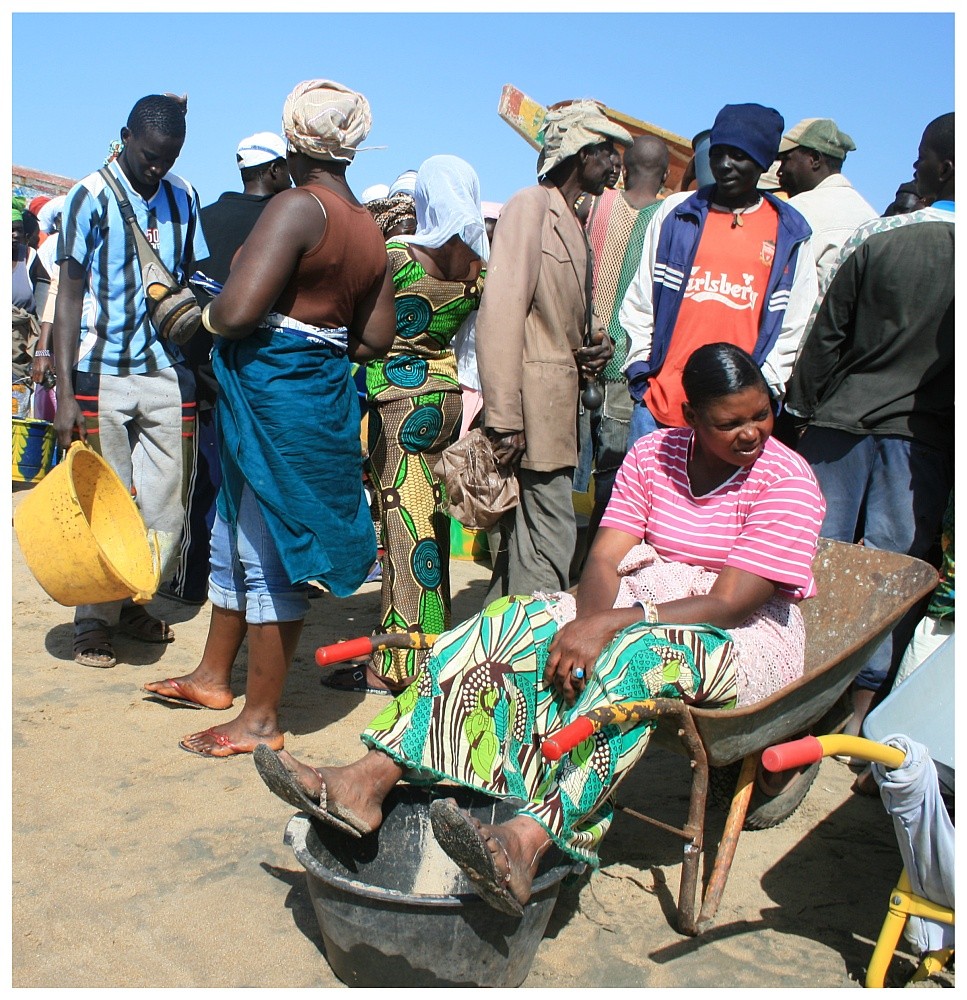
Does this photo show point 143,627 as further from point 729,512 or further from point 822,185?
point 822,185

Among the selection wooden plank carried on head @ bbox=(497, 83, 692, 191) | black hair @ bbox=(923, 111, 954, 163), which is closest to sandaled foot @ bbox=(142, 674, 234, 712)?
A: black hair @ bbox=(923, 111, 954, 163)

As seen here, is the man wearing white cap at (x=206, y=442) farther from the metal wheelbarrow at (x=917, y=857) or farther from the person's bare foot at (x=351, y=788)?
the metal wheelbarrow at (x=917, y=857)

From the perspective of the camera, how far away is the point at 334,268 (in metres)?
3.57

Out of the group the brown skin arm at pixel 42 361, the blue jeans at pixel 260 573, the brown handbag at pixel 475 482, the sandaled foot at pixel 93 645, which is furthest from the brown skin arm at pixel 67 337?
the brown skin arm at pixel 42 361

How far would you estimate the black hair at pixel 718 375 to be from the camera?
291 centimetres

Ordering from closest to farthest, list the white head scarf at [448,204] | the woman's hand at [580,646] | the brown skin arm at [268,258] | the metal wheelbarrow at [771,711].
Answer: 1. the metal wheelbarrow at [771,711]
2. the woman's hand at [580,646]
3. the brown skin arm at [268,258]
4. the white head scarf at [448,204]

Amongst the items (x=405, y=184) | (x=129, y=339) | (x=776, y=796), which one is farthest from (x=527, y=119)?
(x=776, y=796)

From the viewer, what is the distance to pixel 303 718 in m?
4.24

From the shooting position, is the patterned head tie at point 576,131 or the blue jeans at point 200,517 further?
the blue jeans at point 200,517

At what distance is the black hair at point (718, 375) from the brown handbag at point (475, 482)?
4.35 ft

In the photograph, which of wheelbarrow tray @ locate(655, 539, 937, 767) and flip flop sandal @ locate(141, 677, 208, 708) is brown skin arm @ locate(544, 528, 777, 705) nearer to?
wheelbarrow tray @ locate(655, 539, 937, 767)

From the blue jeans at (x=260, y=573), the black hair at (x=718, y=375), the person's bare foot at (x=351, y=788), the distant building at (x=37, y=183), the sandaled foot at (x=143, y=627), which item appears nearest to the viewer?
Result: the person's bare foot at (x=351, y=788)

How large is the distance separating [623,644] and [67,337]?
311cm
